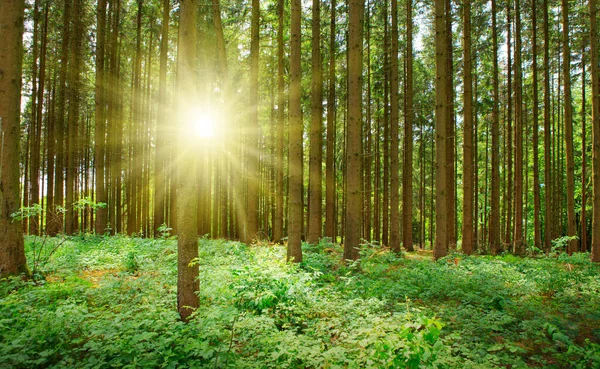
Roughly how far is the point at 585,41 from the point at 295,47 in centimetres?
1682

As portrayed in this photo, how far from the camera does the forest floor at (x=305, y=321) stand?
360 centimetres

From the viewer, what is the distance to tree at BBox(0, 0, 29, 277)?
637cm

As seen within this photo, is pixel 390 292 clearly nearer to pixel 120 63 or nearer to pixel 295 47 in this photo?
pixel 295 47

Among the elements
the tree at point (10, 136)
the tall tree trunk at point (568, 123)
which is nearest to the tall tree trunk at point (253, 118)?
the tree at point (10, 136)

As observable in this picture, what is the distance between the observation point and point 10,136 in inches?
255

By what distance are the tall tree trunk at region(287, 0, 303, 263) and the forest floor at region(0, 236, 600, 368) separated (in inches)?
26.8

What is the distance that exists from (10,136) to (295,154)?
6501mm

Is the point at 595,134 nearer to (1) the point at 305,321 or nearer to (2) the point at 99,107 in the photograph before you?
(1) the point at 305,321

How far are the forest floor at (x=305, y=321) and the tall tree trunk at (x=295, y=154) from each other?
0.68 metres

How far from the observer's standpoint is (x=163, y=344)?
3734 millimetres

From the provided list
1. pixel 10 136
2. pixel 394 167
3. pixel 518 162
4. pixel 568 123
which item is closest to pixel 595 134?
pixel 568 123

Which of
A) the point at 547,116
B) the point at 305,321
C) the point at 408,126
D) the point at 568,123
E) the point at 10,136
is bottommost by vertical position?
the point at 305,321

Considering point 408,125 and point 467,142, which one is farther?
point 408,125

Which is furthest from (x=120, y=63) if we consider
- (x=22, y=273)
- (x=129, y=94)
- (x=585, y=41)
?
(x=585, y=41)
